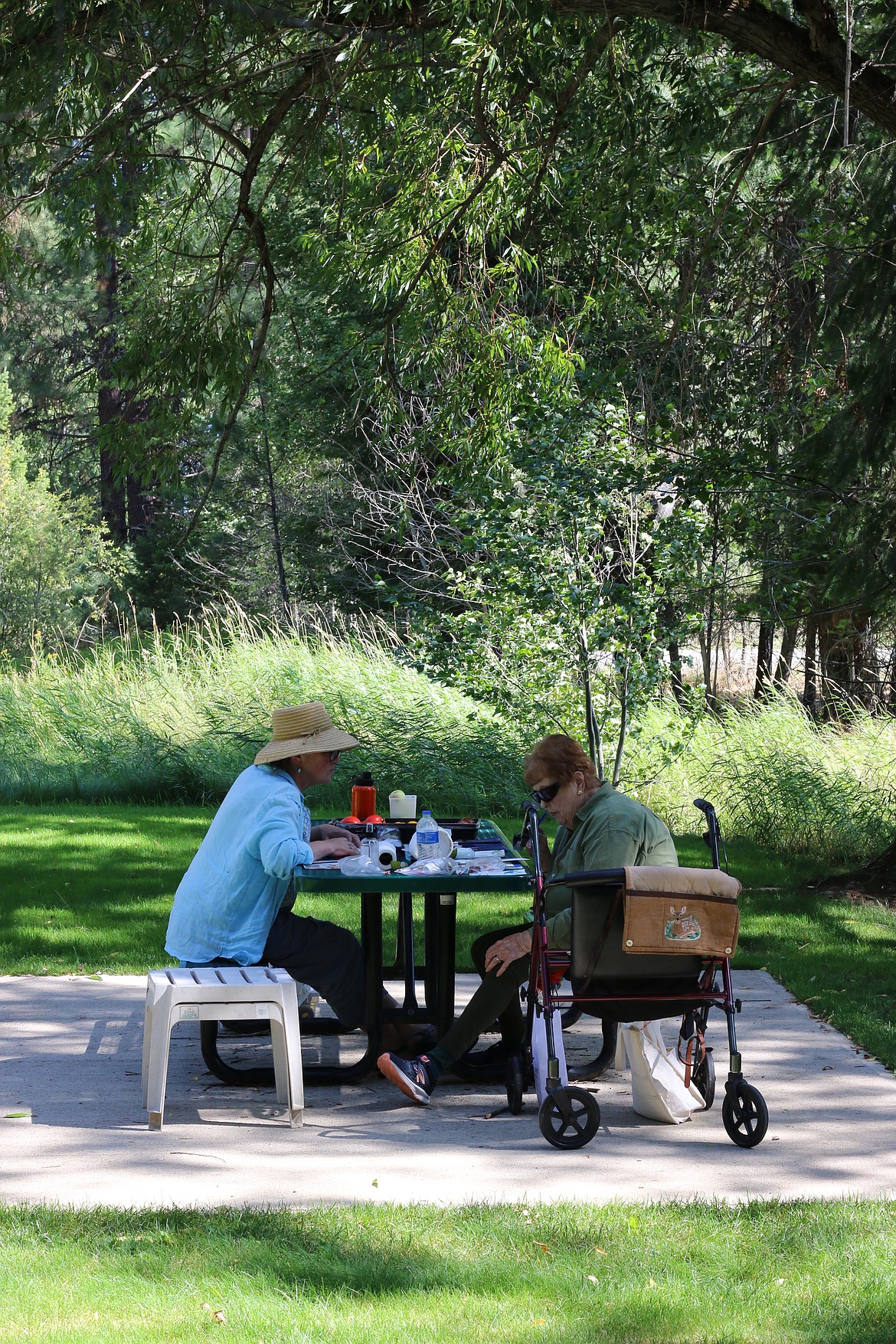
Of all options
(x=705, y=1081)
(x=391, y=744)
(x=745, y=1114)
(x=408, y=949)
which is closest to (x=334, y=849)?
(x=408, y=949)

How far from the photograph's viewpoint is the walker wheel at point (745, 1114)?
16.0ft

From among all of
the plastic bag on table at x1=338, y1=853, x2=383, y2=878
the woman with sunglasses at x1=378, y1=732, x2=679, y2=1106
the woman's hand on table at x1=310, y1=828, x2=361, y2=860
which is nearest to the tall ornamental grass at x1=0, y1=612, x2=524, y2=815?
the woman's hand on table at x1=310, y1=828, x2=361, y2=860

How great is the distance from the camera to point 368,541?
23922 millimetres

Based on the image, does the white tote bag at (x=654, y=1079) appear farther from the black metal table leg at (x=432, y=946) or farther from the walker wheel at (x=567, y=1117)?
the black metal table leg at (x=432, y=946)

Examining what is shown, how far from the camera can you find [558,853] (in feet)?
18.1

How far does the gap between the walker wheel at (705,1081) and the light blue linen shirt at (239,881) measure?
1636mm

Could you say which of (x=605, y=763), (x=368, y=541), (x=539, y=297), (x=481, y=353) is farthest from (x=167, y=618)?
(x=481, y=353)

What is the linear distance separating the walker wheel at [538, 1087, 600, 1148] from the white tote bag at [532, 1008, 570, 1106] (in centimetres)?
12

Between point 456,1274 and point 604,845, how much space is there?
1.84 m

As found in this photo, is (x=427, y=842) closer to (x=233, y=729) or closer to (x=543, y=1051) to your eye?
(x=543, y=1051)

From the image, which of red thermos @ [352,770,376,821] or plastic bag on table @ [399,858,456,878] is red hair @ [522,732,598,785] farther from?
red thermos @ [352,770,376,821]

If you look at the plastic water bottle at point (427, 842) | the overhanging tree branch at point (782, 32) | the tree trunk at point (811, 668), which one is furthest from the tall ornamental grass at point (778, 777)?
the plastic water bottle at point (427, 842)

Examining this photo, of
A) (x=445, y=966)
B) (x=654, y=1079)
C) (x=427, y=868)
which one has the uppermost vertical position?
(x=427, y=868)

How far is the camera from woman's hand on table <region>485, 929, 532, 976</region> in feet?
17.6
